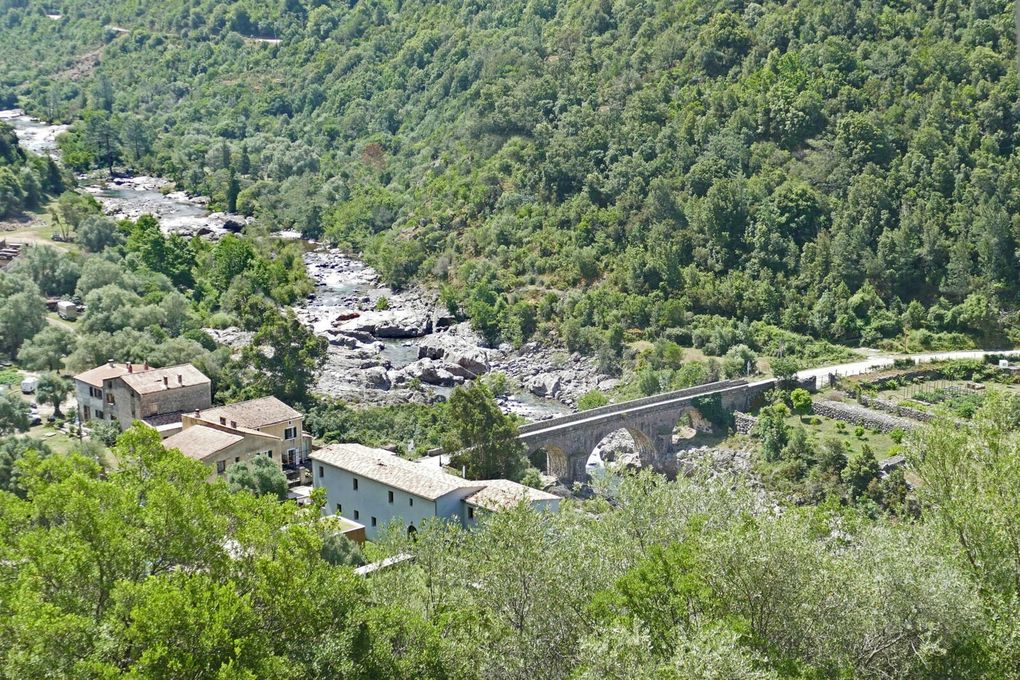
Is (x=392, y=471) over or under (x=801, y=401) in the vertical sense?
over

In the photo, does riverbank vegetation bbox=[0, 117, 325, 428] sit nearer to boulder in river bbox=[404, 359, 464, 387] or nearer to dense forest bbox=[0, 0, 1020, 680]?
dense forest bbox=[0, 0, 1020, 680]

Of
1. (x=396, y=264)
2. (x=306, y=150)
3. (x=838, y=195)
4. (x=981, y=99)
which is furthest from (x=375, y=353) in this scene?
(x=306, y=150)

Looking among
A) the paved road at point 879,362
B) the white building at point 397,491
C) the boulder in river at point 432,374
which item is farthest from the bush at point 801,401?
the white building at point 397,491

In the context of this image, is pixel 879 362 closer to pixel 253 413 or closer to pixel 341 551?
pixel 253 413

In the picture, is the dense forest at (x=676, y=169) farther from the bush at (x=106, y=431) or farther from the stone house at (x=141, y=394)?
the bush at (x=106, y=431)

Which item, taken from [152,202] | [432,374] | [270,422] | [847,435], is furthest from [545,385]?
[152,202]
